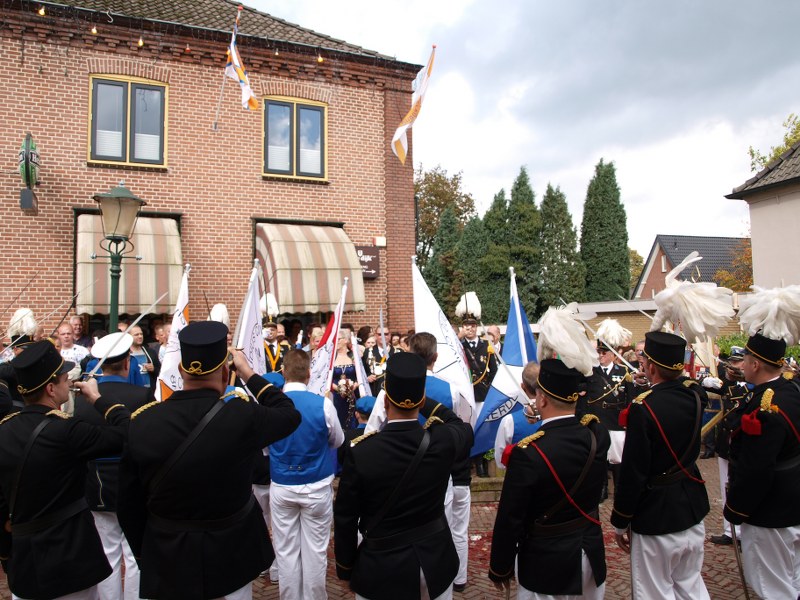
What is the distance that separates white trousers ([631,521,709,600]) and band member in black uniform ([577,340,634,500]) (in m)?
3.35

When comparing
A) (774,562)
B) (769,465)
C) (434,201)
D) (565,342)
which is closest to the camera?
(565,342)

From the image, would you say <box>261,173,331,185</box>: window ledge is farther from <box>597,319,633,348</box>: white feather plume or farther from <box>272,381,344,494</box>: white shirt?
<box>272,381,344,494</box>: white shirt

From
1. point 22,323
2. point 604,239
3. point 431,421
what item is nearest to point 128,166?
point 22,323

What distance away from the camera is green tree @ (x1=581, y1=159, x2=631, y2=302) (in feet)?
106

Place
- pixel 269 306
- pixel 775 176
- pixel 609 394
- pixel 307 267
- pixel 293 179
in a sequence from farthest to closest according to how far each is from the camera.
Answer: pixel 775 176
pixel 293 179
pixel 307 267
pixel 269 306
pixel 609 394

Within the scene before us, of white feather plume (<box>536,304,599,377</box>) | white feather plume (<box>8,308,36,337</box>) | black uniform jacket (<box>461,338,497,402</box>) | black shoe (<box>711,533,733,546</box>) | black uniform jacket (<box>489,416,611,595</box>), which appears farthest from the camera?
black uniform jacket (<box>461,338,497,402</box>)

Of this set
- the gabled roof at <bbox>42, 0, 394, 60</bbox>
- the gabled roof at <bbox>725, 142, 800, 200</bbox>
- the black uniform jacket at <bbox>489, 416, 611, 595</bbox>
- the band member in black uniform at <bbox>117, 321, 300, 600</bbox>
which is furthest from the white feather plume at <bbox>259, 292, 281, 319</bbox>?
the gabled roof at <bbox>725, 142, 800, 200</bbox>

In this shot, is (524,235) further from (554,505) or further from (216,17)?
(554,505)

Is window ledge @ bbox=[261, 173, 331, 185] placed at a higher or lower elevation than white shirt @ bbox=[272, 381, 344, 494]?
higher

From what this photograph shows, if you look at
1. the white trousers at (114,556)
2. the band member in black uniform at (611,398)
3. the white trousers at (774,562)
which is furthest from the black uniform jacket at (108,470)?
the band member in black uniform at (611,398)

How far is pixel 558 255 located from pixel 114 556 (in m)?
27.9

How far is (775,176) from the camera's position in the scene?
66.5 ft

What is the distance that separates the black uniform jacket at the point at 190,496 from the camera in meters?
3.03

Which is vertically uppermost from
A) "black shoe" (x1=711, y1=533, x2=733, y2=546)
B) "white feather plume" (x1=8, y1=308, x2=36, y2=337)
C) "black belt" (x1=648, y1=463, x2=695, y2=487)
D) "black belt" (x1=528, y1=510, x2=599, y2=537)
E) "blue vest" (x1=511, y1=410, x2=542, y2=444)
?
"white feather plume" (x1=8, y1=308, x2=36, y2=337)
